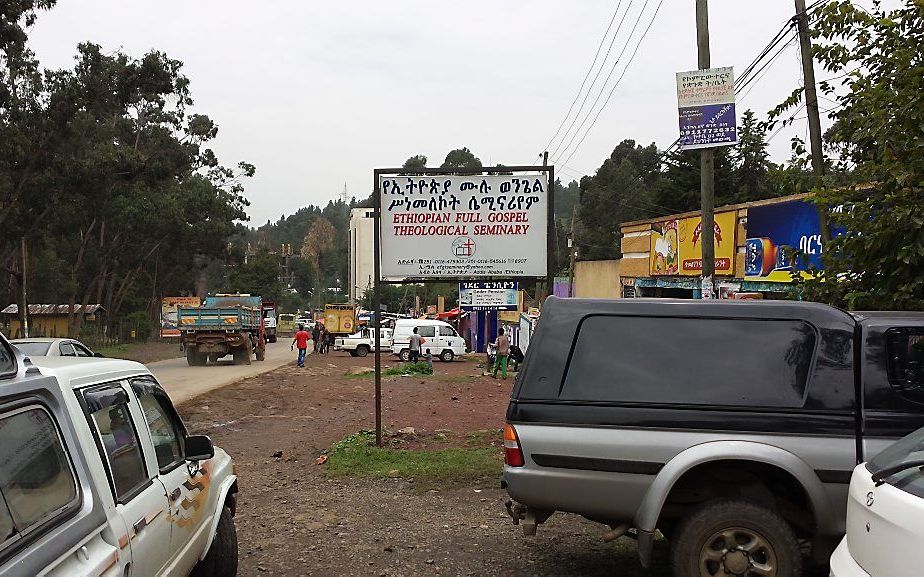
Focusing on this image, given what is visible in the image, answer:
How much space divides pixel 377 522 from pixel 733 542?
3.54m

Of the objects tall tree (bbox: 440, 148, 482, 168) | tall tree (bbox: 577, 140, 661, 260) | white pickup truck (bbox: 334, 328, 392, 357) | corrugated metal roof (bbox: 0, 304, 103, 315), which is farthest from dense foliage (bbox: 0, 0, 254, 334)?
tall tree (bbox: 440, 148, 482, 168)

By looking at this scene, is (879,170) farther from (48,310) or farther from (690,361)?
(48,310)

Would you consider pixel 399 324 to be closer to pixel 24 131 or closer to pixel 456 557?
pixel 24 131

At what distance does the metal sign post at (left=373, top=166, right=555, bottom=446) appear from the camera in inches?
436

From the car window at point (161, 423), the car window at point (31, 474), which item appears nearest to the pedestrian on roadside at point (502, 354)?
the car window at point (161, 423)

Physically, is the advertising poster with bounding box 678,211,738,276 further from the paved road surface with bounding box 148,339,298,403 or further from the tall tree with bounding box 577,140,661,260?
the tall tree with bounding box 577,140,661,260

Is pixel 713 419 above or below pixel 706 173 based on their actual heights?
below

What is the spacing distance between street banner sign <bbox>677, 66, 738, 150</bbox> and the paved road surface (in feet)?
41.8

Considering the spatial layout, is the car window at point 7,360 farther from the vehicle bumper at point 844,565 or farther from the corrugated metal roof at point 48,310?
Result: the corrugated metal roof at point 48,310

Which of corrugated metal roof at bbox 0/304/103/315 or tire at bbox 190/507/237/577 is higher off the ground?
corrugated metal roof at bbox 0/304/103/315

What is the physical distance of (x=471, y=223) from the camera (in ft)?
36.6

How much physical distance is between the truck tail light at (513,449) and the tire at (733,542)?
42.3 inches

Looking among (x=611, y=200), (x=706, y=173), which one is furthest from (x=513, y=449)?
(x=611, y=200)

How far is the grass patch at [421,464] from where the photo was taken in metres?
9.46
